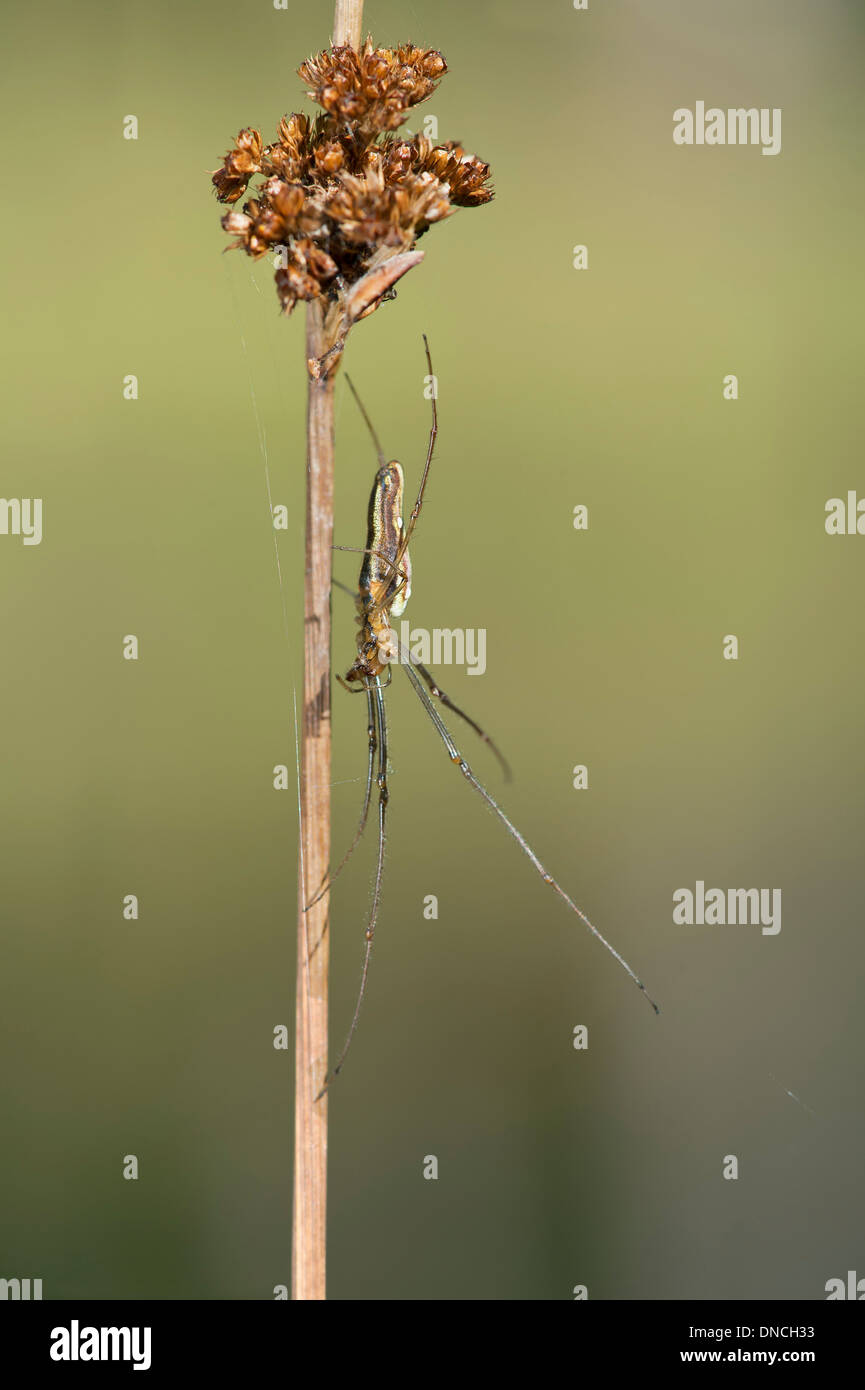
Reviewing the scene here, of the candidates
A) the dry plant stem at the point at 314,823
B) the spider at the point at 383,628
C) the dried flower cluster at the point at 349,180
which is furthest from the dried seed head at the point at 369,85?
the spider at the point at 383,628

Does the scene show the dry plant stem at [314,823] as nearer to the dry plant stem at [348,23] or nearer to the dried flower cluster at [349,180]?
the dried flower cluster at [349,180]

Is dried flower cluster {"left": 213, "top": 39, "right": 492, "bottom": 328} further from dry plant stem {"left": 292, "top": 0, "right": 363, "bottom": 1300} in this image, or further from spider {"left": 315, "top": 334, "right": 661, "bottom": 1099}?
spider {"left": 315, "top": 334, "right": 661, "bottom": 1099}

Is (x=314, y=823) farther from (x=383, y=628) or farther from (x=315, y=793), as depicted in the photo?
(x=383, y=628)

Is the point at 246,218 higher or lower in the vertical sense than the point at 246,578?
lower

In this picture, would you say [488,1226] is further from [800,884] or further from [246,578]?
[246,578]

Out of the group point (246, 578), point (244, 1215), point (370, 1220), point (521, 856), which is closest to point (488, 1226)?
point (370, 1220)

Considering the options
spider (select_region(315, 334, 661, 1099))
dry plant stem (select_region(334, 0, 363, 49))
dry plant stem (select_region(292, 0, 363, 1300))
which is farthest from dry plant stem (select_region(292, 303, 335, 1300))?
dry plant stem (select_region(334, 0, 363, 49))
